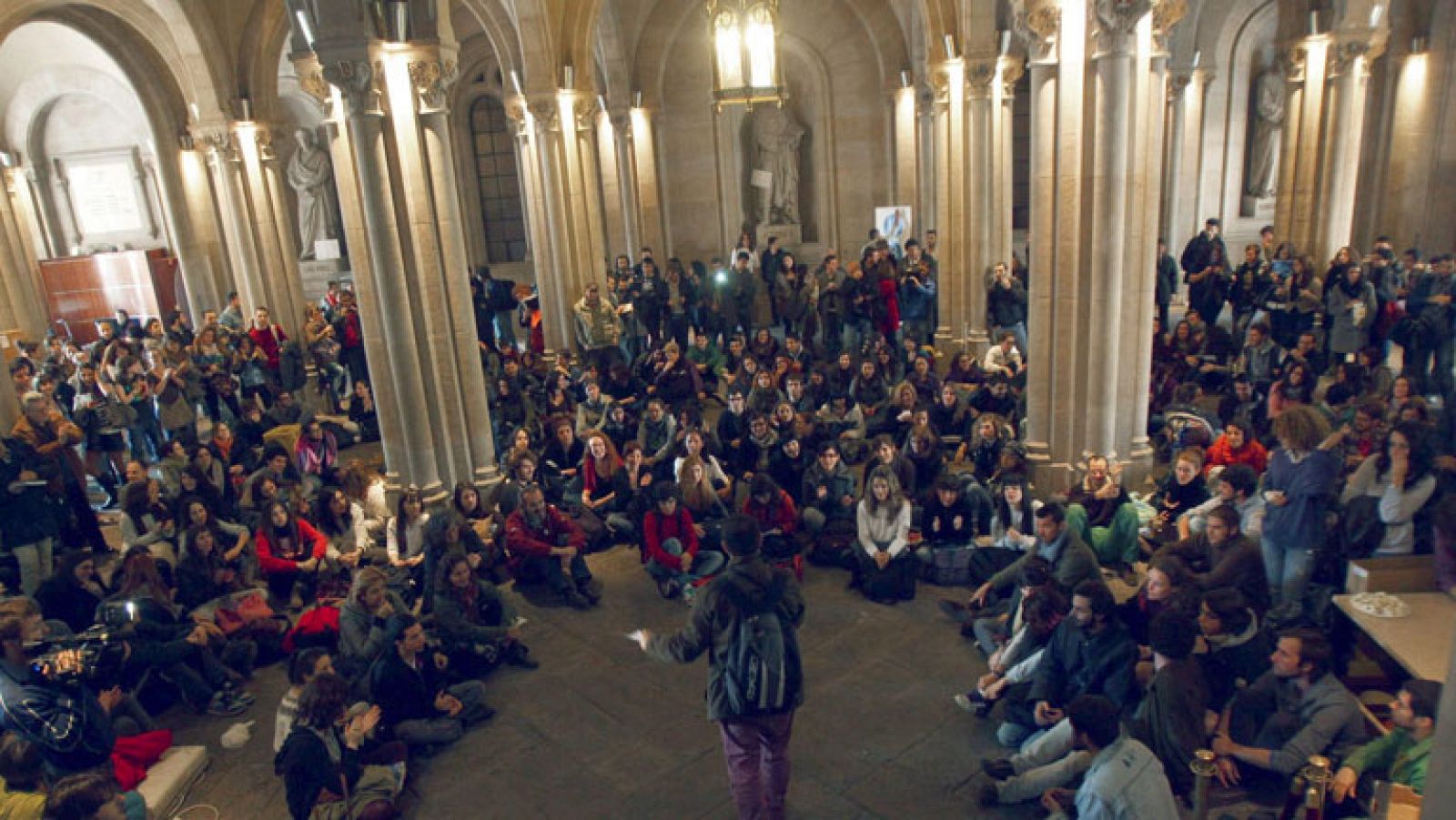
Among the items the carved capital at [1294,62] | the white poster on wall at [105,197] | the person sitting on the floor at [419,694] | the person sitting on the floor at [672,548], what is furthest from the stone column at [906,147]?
the white poster on wall at [105,197]

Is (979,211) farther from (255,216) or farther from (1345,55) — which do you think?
(255,216)

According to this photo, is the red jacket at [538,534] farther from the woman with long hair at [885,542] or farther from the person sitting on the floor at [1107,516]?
the person sitting on the floor at [1107,516]

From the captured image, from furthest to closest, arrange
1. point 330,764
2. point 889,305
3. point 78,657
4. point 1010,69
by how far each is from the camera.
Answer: point 889,305 → point 1010,69 → point 78,657 → point 330,764


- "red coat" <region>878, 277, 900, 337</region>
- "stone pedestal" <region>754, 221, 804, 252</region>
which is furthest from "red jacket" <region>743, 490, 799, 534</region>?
"stone pedestal" <region>754, 221, 804, 252</region>

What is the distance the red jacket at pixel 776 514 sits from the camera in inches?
303

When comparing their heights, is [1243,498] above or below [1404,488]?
below

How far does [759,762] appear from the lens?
462 centimetres

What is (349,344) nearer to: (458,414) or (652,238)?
(458,414)

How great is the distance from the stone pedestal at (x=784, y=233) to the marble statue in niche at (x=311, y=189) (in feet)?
34.5

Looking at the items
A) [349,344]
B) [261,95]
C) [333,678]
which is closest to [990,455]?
[333,678]

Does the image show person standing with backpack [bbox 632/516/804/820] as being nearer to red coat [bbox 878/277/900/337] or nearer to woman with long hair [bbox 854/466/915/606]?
woman with long hair [bbox 854/466/915/606]

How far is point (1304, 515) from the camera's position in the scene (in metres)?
5.90

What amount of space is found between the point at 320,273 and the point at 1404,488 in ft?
76.9

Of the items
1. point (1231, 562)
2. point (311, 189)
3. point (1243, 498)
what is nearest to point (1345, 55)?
point (1243, 498)
